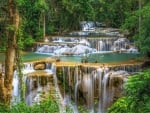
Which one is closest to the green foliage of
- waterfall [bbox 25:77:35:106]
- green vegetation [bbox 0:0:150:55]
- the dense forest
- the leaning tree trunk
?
the dense forest

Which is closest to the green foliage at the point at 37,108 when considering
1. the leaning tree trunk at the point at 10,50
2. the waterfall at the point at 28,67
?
the leaning tree trunk at the point at 10,50

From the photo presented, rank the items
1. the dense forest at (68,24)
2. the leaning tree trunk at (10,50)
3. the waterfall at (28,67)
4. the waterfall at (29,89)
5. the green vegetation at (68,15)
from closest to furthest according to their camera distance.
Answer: the dense forest at (68,24), the leaning tree trunk at (10,50), the waterfall at (29,89), the waterfall at (28,67), the green vegetation at (68,15)

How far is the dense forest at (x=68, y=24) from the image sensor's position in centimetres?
474

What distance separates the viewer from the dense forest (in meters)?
4.74

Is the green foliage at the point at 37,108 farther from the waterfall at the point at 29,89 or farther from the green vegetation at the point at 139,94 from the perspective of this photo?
the waterfall at the point at 29,89

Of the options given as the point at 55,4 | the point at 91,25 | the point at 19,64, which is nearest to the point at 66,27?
the point at 55,4

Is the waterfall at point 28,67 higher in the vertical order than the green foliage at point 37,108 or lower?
lower

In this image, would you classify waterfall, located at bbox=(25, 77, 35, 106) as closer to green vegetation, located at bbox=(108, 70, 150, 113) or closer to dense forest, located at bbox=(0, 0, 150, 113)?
dense forest, located at bbox=(0, 0, 150, 113)

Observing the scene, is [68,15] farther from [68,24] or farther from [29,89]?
[29,89]

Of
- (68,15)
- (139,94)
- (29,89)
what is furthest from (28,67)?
(68,15)

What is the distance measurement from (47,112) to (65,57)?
15.0m

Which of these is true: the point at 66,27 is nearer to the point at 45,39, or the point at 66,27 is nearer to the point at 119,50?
the point at 45,39

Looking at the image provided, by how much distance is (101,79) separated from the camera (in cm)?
1612

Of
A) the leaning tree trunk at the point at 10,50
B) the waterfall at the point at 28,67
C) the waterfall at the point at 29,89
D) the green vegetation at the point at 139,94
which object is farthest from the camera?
the waterfall at the point at 28,67
